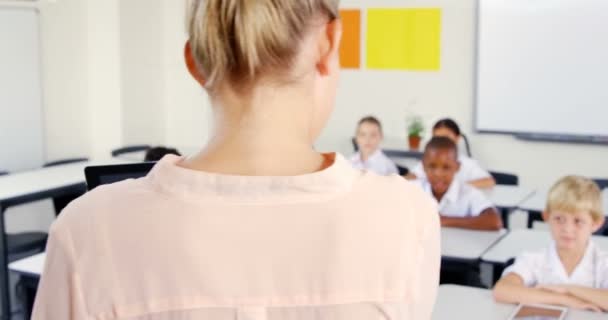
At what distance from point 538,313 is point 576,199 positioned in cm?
53

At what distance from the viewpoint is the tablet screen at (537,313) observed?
265 centimetres

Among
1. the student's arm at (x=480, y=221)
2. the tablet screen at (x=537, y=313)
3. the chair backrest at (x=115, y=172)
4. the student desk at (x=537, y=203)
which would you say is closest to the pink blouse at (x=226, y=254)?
the chair backrest at (x=115, y=172)

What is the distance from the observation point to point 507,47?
6141 mm

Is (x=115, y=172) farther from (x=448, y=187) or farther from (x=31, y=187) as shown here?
(x=31, y=187)

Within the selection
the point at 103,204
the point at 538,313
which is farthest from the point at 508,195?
the point at 103,204

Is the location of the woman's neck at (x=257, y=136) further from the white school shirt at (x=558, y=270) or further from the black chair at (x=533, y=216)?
the black chair at (x=533, y=216)

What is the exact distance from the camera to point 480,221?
4090 mm

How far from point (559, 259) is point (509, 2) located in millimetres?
3538

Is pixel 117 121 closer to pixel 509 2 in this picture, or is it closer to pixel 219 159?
pixel 509 2

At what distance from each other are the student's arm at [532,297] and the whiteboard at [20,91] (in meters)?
4.27

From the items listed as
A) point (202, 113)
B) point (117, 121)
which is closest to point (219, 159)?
point (117, 121)

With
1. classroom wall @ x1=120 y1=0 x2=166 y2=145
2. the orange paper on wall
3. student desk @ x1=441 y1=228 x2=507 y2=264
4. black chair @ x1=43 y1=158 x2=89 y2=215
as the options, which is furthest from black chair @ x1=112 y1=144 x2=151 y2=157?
student desk @ x1=441 y1=228 x2=507 y2=264

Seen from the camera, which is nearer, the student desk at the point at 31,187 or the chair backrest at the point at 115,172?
the chair backrest at the point at 115,172

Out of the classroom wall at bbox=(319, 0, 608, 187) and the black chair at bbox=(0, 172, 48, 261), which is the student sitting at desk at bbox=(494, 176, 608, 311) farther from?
the black chair at bbox=(0, 172, 48, 261)
